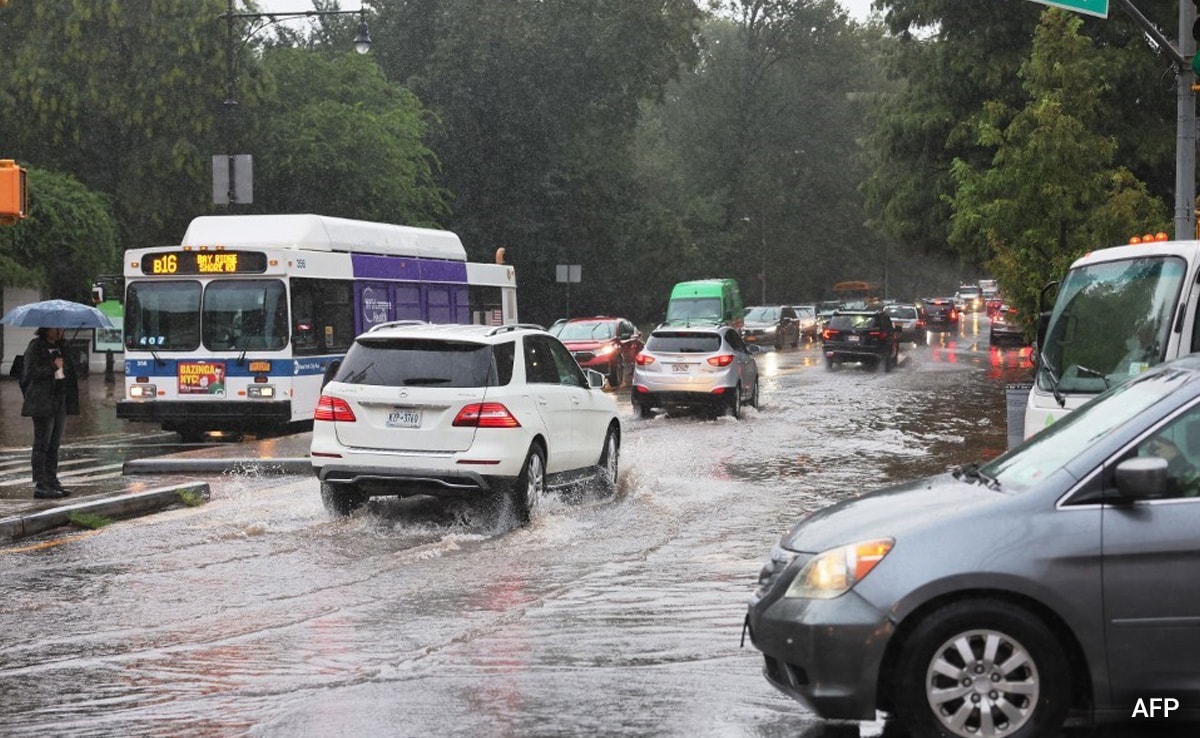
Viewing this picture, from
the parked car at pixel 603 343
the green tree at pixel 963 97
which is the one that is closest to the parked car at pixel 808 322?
the green tree at pixel 963 97

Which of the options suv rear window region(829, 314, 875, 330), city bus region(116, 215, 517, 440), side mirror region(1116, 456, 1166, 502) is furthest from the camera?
suv rear window region(829, 314, 875, 330)

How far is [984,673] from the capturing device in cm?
611

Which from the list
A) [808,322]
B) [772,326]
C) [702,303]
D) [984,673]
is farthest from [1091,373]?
[808,322]

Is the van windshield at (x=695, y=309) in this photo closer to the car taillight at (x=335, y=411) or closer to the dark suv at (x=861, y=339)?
the dark suv at (x=861, y=339)

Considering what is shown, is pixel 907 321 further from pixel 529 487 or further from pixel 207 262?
pixel 529 487

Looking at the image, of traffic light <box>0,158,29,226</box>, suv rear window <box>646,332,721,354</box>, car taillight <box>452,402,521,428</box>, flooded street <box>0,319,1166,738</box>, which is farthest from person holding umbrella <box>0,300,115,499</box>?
suv rear window <box>646,332,721,354</box>

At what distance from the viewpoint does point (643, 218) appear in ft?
241

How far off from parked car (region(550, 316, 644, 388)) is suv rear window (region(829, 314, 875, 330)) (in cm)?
941

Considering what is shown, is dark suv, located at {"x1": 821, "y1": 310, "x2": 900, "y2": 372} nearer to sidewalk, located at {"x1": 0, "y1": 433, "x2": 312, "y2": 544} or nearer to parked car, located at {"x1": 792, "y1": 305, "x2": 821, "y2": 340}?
parked car, located at {"x1": 792, "y1": 305, "x2": 821, "y2": 340}

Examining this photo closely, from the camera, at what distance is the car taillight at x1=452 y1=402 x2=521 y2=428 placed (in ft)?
43.9

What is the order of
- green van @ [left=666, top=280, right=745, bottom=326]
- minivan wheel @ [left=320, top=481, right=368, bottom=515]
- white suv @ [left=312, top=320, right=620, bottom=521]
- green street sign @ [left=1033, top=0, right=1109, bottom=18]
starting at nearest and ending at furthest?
1. white suv @ [left=312, top=320, right=620, bottom=521]
2. minivan wheel @ [left=320, top=481, right=368, bottom=515]
3. green street sign @ [left=1033, top=0, right=1109, bottom=18]
4. green van @ [left=666, top=280, right=745, bottom=326]

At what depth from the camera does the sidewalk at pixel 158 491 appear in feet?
44.5

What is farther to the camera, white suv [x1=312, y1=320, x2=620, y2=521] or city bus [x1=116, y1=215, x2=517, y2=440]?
city bus [x1=116, y1=215, x2=517, y2=440]

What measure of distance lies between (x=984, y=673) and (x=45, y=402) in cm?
1177
